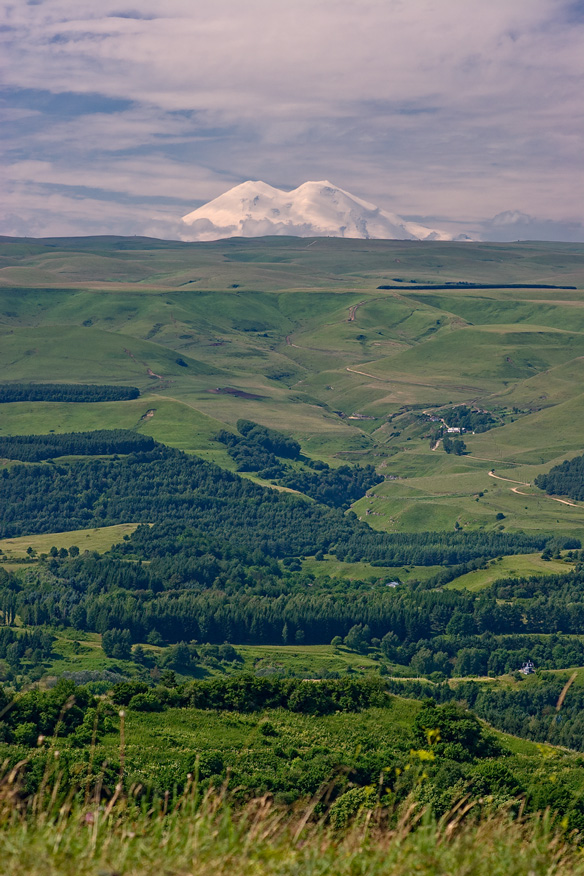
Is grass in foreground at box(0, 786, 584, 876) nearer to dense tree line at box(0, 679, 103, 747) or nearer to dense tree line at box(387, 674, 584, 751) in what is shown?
dense tree line at box(0, 679, 103, 747)

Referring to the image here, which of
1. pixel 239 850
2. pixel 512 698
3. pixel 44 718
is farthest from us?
pixel 512 698

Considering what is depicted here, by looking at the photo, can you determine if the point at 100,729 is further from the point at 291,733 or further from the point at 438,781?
the point at 438,781

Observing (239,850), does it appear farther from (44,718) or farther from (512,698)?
(512,698)

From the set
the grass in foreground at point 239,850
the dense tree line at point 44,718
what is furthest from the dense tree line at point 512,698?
the grass in foreground at point 239,850

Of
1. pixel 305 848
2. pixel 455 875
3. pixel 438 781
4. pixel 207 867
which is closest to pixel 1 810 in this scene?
pixel 207 867

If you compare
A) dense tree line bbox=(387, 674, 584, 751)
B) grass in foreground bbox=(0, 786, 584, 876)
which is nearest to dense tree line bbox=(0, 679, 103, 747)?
grass in foreground bbox=(0, 786, 584, 876)

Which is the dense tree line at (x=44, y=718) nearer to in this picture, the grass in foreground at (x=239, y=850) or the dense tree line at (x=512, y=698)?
the grass in foreground at (x=239, y=850)

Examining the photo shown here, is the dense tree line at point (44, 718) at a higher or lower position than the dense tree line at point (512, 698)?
higher

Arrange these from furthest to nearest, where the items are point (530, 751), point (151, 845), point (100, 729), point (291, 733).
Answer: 1. point (530, 751)
2. point (291, 733)
3. point (100, 729)
4. point (151, 845)

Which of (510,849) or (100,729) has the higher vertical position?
(510,849)

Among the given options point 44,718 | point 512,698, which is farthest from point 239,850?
point 512,698

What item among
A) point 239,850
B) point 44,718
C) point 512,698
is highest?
point 239,850
